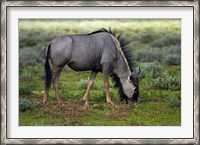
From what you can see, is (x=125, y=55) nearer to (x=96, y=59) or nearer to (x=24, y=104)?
(x=96, y=59)

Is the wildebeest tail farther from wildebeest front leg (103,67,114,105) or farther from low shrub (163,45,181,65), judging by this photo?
low shrub (163,45,181,65)

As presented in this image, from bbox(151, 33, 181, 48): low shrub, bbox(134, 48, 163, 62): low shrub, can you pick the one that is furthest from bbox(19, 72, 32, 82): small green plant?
bbox(151, 33, 181, 48): low shrub

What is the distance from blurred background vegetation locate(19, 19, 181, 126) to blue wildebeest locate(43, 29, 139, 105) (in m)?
0.12

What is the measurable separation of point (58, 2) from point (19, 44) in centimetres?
107

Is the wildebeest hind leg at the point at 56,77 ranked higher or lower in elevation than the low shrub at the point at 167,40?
lower

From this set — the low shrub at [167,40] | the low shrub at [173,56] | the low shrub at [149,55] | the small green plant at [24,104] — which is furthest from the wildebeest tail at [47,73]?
the low shrub at [173,56]

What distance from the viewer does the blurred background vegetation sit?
39.3 ft

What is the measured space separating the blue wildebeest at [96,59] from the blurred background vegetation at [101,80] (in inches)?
4.8

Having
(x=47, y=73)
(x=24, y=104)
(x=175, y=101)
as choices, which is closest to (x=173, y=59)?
(x=175, y=101)

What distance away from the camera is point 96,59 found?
12.2 metres

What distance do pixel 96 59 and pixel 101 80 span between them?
0.42 m

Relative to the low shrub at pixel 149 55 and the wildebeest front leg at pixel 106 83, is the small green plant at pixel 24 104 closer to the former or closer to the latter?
the wildebeest front leg at pixel 106 83

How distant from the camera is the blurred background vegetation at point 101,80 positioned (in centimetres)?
1199

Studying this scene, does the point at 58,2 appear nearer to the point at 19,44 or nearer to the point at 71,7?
the point at 71,7
